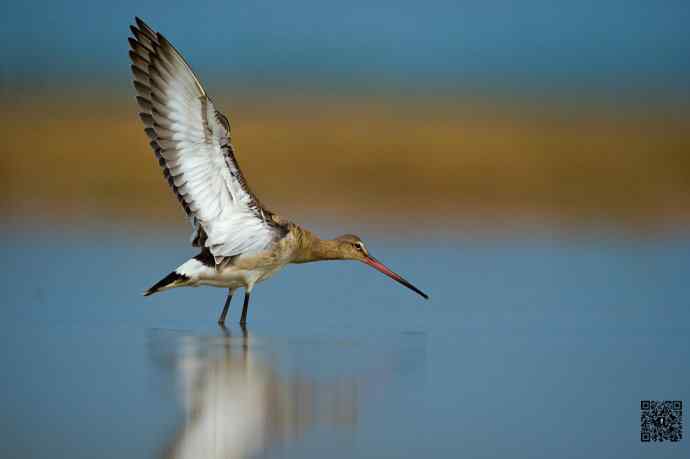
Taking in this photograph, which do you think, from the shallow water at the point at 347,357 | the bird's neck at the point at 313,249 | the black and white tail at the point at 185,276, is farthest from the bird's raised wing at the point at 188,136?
the shallow water at the point at 347,357

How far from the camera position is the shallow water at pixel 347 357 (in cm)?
584

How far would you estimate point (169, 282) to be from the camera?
A: 9328 mm

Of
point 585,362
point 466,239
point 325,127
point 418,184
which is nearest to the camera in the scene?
point 585,362

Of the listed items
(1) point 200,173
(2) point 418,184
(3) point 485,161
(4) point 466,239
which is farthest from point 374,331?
(3) point 485,161

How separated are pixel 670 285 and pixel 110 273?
555 cm

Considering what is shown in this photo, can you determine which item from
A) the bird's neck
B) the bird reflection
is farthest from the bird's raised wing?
the bird reflection

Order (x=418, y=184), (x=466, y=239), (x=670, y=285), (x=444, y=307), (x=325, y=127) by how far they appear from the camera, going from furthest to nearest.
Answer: (x=325, y=127), (x=418, y=184), (x=466, y=239), (x=670, y=285), (x=444, y=307)

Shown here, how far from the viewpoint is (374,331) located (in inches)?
371

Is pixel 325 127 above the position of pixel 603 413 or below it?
above

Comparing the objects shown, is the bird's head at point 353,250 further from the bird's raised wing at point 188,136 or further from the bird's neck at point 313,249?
the bird's raised wing at point 188,136

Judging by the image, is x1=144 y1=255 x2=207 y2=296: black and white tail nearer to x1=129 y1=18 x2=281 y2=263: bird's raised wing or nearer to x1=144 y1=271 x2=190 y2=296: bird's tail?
x1=144 y1=271 x2=190 y2=296: bird's tail

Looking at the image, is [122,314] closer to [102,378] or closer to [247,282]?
[247,282]

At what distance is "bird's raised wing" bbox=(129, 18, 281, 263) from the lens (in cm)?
923

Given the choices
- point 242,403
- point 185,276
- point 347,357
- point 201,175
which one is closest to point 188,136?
point 201,175
